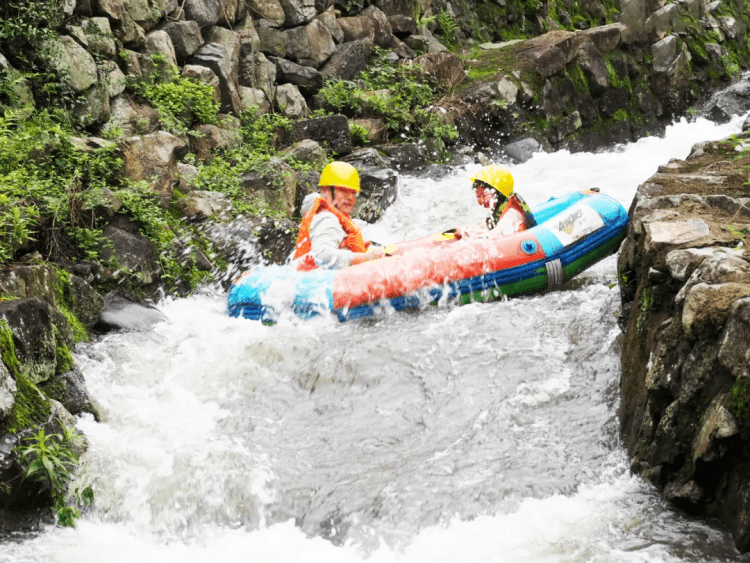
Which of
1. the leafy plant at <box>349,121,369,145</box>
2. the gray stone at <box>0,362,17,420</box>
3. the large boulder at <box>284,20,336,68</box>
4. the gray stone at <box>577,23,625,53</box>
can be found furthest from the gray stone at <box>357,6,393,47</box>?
the gray stone at <box>0,362,17,420</box>

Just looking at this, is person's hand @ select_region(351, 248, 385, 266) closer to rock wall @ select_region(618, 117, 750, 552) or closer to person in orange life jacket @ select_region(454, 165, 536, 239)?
person in orange life jacket @ select_region(454, 165, 536, 239)

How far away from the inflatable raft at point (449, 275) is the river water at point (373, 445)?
0.49ft

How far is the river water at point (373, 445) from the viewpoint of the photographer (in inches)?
139

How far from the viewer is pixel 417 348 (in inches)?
219

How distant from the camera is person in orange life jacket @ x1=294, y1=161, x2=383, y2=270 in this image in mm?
6734

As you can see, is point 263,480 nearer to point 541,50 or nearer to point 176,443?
point 176,443

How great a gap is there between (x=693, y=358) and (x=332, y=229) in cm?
398

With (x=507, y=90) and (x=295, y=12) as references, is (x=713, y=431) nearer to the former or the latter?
(x=295, y=12)

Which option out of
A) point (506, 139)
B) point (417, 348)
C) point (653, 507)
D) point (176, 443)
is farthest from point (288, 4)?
point (653, 507)

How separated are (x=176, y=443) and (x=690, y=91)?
45.0ft

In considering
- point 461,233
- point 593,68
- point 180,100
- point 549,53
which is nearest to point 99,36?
point 180,100

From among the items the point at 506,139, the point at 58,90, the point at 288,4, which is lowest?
the point at 506,139

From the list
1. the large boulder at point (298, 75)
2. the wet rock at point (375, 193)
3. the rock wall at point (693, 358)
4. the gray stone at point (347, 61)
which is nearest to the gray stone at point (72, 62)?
the large boulder at point (298, 75)

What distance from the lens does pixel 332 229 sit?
22.1ft
